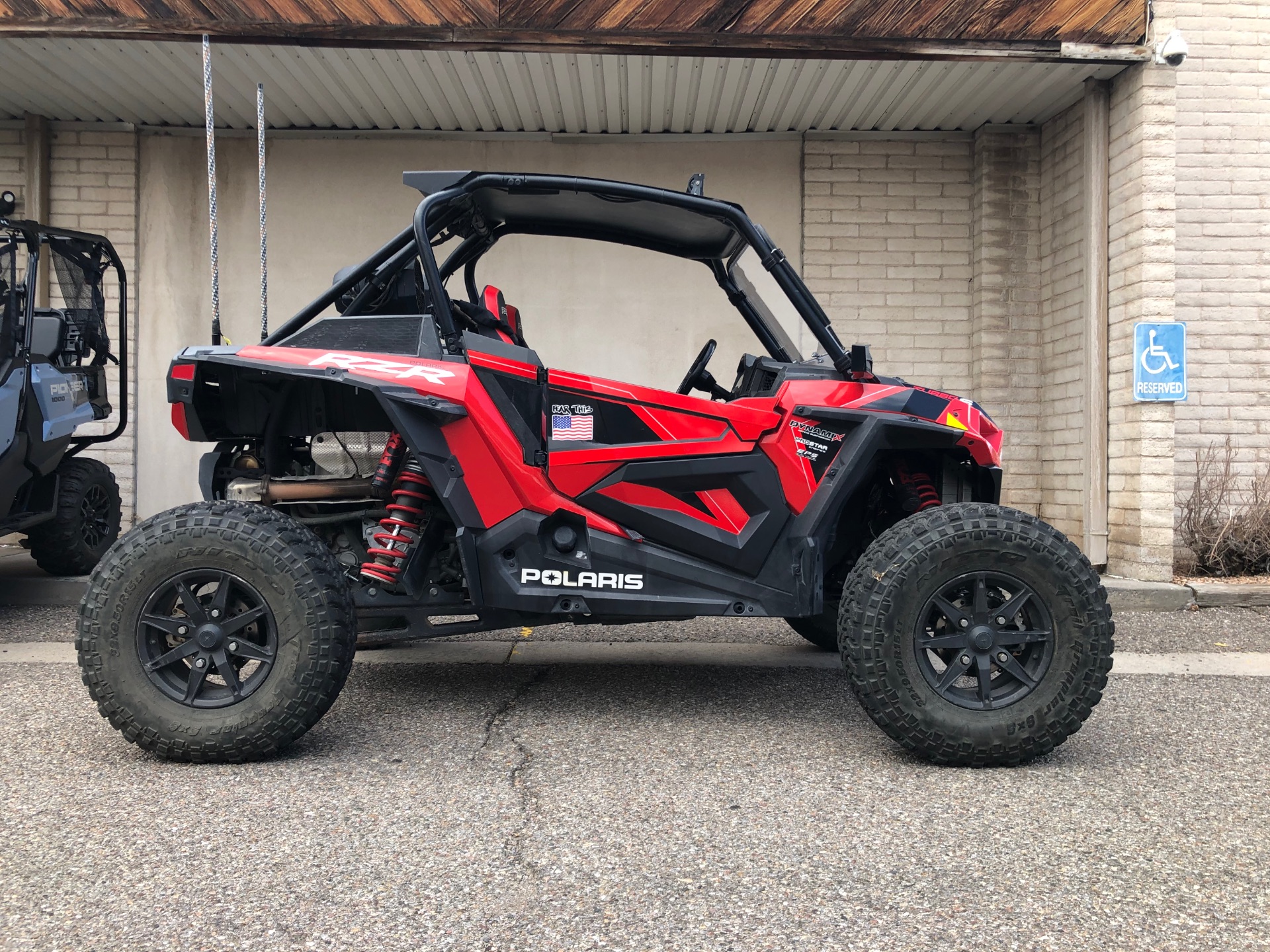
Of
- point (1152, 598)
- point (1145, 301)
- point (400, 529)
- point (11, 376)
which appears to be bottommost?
point (1152, 598)

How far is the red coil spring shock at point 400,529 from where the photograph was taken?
11.9 feet

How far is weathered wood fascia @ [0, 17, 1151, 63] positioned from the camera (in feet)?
22.0

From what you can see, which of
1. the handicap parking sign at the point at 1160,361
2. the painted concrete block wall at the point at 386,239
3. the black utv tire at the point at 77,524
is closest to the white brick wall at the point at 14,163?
the painted concrete block wall at the point at 386,239

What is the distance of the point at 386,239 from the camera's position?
891 cm

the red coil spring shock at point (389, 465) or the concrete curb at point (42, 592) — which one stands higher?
the red coil spring shock at point (389, 465)

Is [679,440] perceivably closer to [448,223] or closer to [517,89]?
[448,223]

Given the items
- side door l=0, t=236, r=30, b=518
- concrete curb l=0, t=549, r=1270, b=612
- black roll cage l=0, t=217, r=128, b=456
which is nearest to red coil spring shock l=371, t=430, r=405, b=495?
side door l=0, t=236, r=30, b=518

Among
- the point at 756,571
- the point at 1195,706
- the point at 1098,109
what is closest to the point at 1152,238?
the point at 1098,109

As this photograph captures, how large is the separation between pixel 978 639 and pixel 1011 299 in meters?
6.28

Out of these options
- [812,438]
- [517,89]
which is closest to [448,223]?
[812,438]

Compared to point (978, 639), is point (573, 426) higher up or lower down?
higher up

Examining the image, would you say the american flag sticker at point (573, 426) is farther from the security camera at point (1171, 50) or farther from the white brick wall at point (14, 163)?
the white brick wall at point (14, 163)

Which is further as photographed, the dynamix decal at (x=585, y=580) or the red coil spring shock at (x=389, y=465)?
the red coil spring shock at (x=389, y=465)

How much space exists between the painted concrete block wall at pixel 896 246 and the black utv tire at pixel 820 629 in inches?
167
